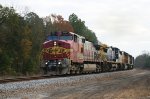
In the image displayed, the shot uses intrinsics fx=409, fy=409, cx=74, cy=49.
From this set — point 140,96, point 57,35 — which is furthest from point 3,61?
point 140,96

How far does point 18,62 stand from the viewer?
257 ft

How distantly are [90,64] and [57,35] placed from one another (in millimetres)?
9645

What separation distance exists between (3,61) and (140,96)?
53.3m

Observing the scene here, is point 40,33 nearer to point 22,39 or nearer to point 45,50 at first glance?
point 22,39

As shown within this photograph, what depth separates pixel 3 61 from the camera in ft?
223

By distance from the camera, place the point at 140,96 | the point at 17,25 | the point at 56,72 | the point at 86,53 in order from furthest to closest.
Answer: the point at 17,25, the point at 86,53, the point at 56,72, the point at 140,96

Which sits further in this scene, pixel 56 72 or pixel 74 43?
pixel 74 43

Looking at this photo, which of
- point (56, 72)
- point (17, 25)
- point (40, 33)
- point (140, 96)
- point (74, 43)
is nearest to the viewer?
point (140, 96)

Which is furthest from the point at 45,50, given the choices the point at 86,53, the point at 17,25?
the point at 17,25

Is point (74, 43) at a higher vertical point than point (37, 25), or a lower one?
lower

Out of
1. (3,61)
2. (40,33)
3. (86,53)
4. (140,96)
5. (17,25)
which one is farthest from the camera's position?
(40,33)

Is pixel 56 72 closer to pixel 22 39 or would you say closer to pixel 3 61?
pixel 3 61

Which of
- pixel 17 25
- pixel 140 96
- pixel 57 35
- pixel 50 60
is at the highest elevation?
pixel 17 25

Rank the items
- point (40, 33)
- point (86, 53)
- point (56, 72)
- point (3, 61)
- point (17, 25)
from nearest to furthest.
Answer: point (56, 72), point (86, 53), point (3, 61), point (17, 25), point (40, 33)
